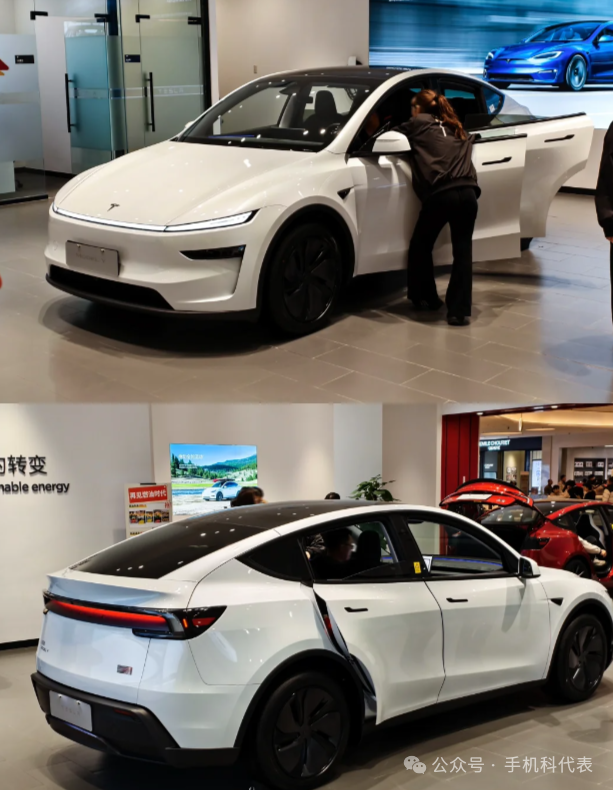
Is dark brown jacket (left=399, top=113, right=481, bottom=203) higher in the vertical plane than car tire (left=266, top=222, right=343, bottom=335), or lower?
higher

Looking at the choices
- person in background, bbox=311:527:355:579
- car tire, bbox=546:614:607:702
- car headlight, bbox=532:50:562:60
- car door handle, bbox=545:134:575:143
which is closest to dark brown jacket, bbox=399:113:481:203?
car door handle, bbox=545:134:575:143

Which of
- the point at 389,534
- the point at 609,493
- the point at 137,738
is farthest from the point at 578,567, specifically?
the point at 609,493

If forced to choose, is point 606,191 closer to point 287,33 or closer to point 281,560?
point 281,560

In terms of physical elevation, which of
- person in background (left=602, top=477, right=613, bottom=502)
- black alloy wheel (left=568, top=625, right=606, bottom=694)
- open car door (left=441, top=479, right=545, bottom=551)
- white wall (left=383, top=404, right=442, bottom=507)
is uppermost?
black alloy wheel (left=568, top=625, right=606, bottom=694)

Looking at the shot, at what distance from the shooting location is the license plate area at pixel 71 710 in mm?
3010

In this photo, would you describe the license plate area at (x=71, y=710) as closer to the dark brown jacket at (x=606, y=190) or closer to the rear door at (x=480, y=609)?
the rear door at (x=480, y=609)

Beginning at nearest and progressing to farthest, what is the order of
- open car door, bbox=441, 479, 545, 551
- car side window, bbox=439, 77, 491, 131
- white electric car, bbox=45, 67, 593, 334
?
white electric car, bbox=45, 67, 593, 334
car side window, bbox=439, 77, 491, 131
open car door, bbox=441, 479, 545, 551

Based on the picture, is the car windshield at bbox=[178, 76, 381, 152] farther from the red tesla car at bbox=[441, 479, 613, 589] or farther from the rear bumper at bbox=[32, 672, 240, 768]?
the rear bumper at bbox=[32, 672, 240, 768]

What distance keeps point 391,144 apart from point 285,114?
1031 mm

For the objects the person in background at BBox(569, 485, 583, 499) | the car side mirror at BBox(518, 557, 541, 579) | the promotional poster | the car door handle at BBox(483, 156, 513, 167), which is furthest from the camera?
the person in background at BBox(569, 485, 583, 499)

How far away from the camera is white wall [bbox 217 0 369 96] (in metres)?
14.4

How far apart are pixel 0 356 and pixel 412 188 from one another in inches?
114

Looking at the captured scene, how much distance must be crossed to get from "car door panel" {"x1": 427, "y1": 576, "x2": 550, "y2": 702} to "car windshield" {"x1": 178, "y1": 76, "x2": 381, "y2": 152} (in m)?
3.12

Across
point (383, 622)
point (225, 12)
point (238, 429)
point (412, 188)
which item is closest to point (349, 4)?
point (225, 12)
